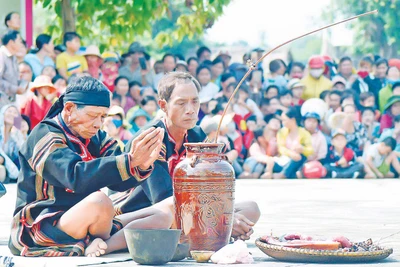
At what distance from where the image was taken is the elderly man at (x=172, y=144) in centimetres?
627

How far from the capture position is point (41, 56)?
560 inches

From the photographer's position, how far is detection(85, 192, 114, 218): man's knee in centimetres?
544

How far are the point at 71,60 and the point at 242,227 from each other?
851 centimetres

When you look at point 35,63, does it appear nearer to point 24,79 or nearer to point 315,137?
point 24,79

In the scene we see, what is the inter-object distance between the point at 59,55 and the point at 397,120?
540 centimetres

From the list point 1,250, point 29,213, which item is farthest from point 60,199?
point 1,250

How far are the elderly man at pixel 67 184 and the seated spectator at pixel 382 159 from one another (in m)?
9.71

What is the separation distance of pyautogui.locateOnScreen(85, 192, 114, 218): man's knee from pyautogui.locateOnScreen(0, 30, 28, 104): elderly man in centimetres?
797

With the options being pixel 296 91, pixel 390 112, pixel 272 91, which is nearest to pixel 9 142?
pixel 272 91

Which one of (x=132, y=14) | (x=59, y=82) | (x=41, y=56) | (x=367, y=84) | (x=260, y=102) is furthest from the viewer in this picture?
(x=132, y=14)

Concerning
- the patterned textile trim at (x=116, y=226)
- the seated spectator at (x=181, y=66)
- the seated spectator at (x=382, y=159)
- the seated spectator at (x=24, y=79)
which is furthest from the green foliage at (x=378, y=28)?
the patterned textile trim at (x=116, y=226)

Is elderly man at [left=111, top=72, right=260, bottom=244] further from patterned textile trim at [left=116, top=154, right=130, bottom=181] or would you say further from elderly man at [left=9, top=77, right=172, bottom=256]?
patterned textile trim at [left=116, top=154, right=130, bottom=181]

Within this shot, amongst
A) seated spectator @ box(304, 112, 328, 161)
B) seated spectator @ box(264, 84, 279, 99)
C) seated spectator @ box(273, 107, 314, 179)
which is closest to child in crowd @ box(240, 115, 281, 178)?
seated spectator @ box(273, 107, 314, 179)

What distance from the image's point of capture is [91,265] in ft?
17.4
